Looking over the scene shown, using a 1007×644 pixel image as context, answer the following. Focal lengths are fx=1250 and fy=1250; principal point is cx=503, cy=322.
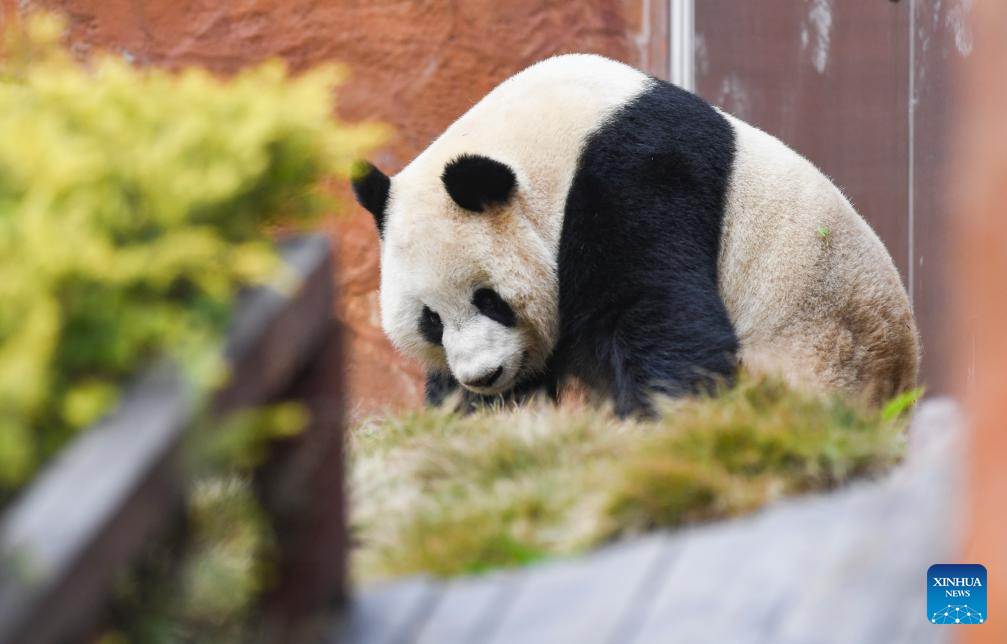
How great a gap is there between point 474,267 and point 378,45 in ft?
8.48

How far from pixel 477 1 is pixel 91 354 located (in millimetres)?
5387

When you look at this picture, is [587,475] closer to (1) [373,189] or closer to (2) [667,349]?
(2) [667,349]

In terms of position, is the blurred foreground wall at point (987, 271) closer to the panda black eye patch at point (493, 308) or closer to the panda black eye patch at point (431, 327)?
the panda black eye patch at point (493, 308)

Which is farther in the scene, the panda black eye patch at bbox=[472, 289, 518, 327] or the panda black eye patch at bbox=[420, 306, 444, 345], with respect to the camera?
the panda black eye patch at bbox=[420, 306, 444, 345]

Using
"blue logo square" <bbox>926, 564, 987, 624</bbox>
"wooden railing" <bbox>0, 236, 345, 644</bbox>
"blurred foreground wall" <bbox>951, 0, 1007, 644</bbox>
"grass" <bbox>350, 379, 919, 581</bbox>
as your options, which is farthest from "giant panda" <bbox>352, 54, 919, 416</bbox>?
"blurred foreground wall" <bbox>951, 0, 1007, 644</bbox>

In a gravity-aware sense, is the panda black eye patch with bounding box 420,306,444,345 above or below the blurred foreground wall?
below

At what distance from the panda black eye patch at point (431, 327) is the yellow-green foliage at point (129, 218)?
2.44 m

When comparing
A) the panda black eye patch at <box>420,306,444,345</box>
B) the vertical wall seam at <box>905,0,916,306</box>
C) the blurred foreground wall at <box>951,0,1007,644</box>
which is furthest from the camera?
the vertical wall seam at <box>905,0,916,306</box>

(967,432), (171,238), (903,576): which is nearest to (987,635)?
(967,432)

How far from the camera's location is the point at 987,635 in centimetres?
180

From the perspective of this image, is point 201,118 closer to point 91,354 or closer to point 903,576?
point 91,354

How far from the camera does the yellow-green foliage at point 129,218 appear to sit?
1.71 m

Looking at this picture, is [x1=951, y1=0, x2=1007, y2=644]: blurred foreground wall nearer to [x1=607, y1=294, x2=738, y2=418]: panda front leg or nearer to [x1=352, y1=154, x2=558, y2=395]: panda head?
[x1=607, y1=294, x2=738, y2=418]: panda front leg

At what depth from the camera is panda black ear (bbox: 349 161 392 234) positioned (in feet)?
15.4
